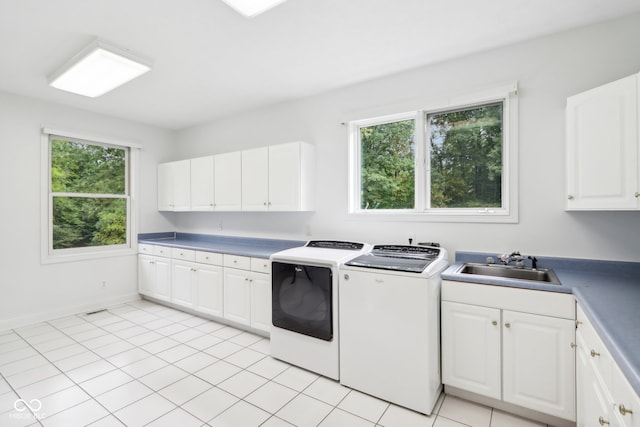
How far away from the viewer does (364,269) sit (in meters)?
2.22

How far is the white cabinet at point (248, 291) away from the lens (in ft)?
9.96

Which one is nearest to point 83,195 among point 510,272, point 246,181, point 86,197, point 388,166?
point 86,197

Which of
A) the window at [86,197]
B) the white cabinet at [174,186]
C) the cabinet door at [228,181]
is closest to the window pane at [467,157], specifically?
the cabinet door at [228,181]

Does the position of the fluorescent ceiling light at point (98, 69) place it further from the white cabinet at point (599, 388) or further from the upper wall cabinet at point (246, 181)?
the white cabinet at point (599, 388)

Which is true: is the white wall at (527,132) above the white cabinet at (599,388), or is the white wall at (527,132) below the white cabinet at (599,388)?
above

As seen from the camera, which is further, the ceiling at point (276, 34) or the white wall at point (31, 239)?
the white wall at point (31, 239)

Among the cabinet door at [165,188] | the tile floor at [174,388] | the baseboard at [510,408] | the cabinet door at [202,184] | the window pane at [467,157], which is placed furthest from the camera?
the cabinet door at [165,188]

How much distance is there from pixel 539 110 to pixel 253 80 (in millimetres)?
2483

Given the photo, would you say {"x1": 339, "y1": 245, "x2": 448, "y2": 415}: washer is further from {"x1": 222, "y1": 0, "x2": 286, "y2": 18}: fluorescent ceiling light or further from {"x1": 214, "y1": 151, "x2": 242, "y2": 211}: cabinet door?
{"x1": 214, "y1": 151, "x2": 242, "y2": 211}: cabinet door

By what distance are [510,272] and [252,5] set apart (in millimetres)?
2514

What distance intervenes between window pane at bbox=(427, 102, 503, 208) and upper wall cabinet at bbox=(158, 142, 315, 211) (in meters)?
1.28

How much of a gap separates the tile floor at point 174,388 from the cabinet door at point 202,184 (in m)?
1.60

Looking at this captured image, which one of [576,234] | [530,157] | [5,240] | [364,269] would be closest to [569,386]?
[576,234]

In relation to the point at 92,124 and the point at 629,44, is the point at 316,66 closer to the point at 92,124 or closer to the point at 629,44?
the point at 629,44
